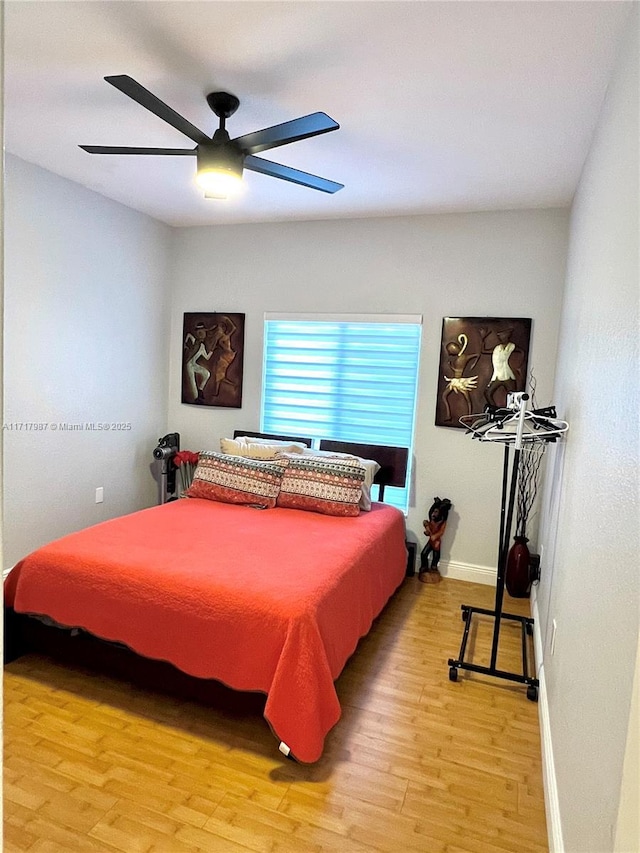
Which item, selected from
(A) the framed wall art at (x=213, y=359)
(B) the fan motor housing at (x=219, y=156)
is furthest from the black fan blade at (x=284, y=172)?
(A) the framed wall art at (x=213, y=359)

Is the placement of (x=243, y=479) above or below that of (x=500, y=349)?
below

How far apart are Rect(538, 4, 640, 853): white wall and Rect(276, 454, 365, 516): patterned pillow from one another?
4.54 ft

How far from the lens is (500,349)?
380cm

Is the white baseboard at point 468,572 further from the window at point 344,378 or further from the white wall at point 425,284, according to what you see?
the window at point 344,378

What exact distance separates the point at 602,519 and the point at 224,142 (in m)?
1.97

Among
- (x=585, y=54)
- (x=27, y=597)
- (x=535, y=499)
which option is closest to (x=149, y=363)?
(x=27, y=597)

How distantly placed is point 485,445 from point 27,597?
2.96 meters

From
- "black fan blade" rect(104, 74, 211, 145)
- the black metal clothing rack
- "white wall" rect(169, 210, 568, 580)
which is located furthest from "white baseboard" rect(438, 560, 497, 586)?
"black fan blade" rect(104, 74, 211, 145)

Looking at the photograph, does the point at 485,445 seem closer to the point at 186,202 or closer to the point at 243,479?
the point at 243,479

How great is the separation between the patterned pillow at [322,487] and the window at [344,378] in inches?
25.4

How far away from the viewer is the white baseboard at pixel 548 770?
5.56 feet

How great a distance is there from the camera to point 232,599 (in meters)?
2.24

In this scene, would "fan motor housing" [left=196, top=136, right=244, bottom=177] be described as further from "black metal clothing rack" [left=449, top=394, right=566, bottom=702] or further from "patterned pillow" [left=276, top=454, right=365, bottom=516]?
"patterned pillow" [left=276, top=454, right=365, bottom=516]

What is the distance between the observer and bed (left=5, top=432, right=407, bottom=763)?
2.10 m
